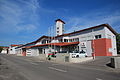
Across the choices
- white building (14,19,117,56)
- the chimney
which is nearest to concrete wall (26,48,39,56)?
white building (14,19,117,56)

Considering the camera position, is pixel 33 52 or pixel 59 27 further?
pixel 59 27

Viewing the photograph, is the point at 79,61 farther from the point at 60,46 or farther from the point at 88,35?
the point at 60,46

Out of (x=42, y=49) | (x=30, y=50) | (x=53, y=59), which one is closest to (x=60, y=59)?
(x=53, y=59)

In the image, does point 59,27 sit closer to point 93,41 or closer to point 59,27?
point 59,27

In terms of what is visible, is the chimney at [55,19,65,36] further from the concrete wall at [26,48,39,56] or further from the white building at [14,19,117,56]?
the concrete wall at [26,48,39,56]

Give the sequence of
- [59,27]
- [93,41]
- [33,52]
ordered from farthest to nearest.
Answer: [59,27], [33,52], [93,41]

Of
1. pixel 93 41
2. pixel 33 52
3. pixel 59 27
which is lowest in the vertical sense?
pixel 33 52

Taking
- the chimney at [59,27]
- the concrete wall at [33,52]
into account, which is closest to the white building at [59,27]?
the chimney at [59,27]

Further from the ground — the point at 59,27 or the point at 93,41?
the point at 59,27

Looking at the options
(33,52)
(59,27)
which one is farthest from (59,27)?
(33,52)

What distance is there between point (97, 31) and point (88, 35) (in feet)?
8.99

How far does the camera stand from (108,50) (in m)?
26.9

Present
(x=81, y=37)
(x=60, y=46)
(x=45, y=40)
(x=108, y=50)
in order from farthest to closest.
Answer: (x=45, y=40)
(x=60, y=46)
(x=81, y=37)
(x=108, y=50)

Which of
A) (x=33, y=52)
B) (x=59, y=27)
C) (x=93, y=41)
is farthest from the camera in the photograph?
(x=59, y=27)
